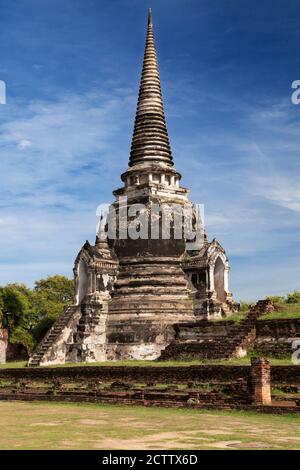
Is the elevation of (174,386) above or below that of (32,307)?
below

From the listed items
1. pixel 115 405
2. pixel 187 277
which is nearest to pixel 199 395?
pixel 115 405

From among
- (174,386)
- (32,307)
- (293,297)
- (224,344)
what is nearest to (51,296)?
(32,307)

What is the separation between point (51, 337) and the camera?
93.6 feet

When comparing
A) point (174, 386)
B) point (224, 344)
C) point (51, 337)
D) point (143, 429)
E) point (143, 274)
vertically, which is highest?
point (143, 274)

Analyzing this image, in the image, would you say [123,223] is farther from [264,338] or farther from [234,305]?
[264,338]

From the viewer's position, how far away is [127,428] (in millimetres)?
11070

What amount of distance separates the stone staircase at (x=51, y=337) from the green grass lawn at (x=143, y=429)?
39.4 ft

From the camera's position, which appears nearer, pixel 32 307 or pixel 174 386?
pixel 174 386

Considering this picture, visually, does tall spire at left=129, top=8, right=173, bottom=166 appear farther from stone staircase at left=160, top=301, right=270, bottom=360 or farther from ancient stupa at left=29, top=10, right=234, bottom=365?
stone staircase at left=160, top=301, right=270, bottom=360

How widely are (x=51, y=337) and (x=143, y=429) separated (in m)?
18.2

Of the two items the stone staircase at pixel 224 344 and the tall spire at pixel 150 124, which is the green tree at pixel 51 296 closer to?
the tall spire at pixel 150 124

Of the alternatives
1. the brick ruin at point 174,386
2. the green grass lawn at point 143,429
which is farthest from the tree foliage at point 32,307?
the green grass lawn at point 143,429

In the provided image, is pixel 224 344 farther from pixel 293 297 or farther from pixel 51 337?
pixel 293 297

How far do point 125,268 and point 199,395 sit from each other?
50.8ft
